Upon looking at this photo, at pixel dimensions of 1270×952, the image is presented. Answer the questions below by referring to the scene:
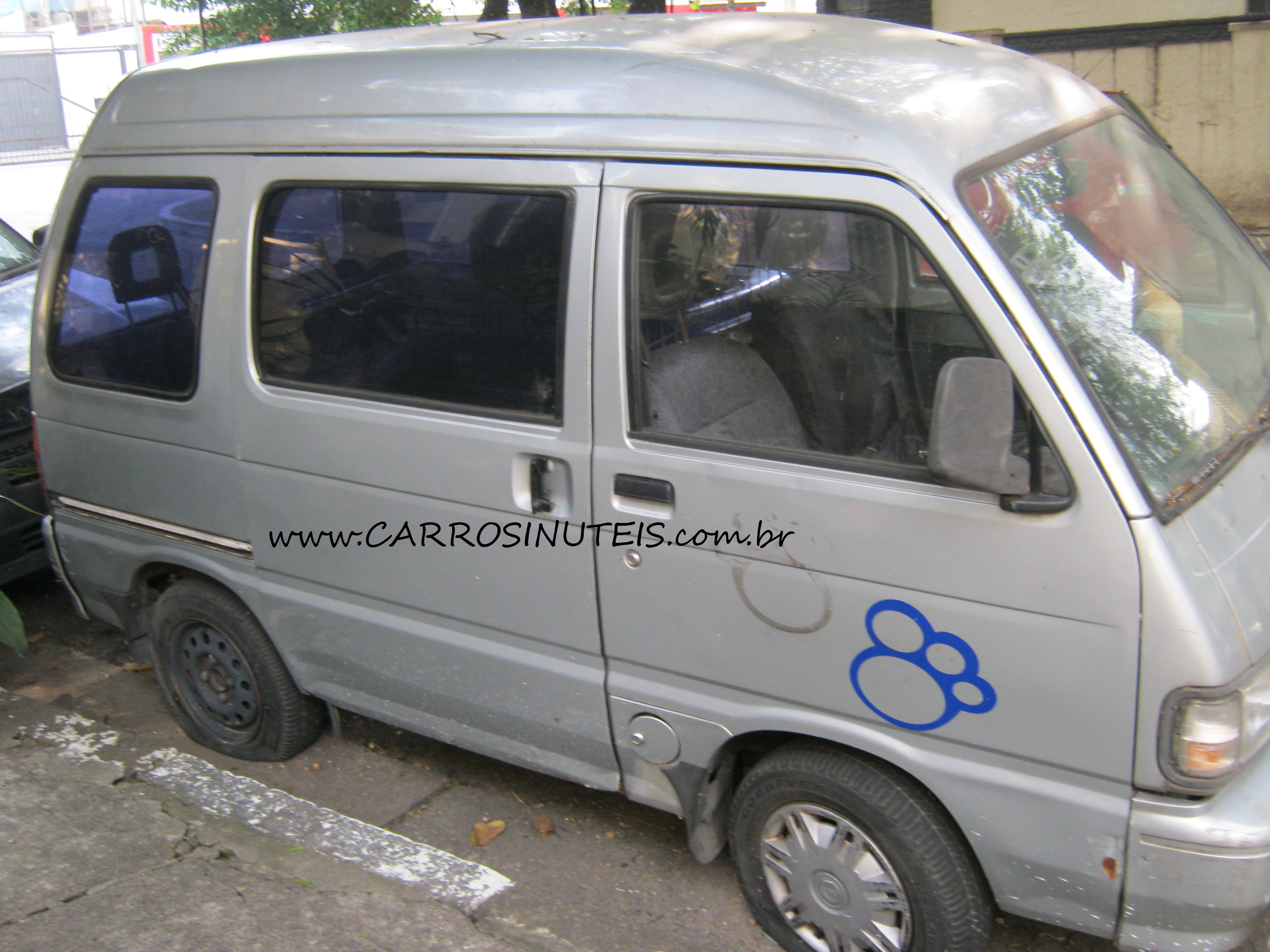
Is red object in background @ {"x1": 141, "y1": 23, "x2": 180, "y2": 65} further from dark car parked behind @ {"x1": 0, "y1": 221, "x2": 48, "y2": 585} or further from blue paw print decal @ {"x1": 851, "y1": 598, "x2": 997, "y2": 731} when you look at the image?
blue paw print decal @ {"x1": 851, "y1": 598, "x2": 997, "y2": 731}

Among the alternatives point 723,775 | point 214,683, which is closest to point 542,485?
point 723,775

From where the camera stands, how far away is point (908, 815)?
2.56 m

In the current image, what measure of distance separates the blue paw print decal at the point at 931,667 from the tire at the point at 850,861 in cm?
22

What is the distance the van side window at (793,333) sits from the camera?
7.86 ft

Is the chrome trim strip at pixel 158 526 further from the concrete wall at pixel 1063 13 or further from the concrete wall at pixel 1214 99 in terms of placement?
the concrete wall at pixel 1214 99

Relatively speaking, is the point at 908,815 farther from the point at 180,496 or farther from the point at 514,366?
the point at 180,496

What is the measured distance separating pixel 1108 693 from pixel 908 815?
0.57 metres

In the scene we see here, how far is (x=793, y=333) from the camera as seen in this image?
258 centimetres

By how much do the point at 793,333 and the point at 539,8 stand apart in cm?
505

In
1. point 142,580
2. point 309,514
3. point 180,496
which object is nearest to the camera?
point 309,514

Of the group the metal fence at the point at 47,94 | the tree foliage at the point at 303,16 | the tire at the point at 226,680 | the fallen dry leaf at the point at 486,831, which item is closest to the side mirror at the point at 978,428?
the fallen dry leaf at the point at 486,831

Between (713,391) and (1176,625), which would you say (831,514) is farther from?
(1176,625)

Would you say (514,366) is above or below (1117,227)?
below

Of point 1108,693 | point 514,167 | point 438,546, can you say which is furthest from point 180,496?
point 1108,693
